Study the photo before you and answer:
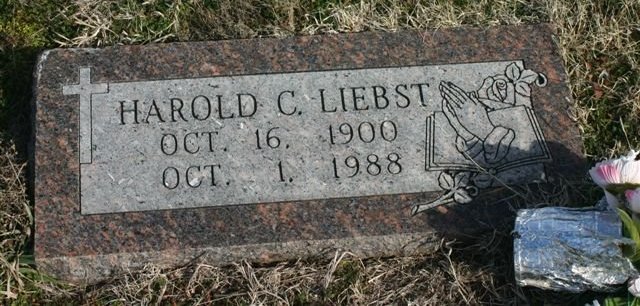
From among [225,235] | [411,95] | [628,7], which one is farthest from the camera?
[628,7]

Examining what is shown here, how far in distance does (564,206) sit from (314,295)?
109 centimetres

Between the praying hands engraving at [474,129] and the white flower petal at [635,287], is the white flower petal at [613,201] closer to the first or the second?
the white flower petal at [635,287]

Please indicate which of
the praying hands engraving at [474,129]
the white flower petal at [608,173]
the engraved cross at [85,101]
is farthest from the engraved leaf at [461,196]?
the engraved cross at [85,101]

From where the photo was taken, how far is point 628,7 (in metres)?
3.95

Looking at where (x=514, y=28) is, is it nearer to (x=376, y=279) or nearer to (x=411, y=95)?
(x=411, y=95)

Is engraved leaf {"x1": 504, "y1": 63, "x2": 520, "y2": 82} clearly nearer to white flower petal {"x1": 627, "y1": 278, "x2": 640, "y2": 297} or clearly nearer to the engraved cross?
white flower petal {"x1": 627, "y1": 278, "x2": 640, "y2": 297}

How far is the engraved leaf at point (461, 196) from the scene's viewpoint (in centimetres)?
322

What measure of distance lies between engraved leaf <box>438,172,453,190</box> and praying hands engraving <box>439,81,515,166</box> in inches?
4.9

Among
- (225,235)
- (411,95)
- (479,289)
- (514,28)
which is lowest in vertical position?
(479,289)

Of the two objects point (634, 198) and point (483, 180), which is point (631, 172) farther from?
point (483, 180)

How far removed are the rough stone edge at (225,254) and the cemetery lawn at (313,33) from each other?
4cm

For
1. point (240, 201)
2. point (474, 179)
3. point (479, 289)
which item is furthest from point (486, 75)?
point (240, 201)

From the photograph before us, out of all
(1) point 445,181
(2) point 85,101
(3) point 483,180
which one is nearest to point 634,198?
(3) point 483,180

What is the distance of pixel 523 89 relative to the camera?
11.2 ft
